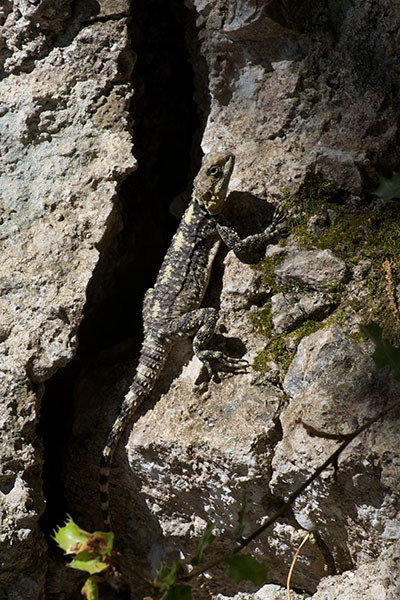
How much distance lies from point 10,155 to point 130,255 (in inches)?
43.4

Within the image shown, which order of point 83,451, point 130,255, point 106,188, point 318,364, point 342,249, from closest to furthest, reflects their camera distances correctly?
1. point 318,364
2. point 342,249
3. point 106,188
4. point 83,451
5. point 130,255

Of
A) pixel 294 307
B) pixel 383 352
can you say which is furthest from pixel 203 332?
pixel 383 352

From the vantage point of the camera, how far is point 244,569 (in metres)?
1.66

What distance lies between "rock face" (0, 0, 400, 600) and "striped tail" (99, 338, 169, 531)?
0.07 metres

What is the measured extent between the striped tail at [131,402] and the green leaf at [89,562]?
64.5 inches

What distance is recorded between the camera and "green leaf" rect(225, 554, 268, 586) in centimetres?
165

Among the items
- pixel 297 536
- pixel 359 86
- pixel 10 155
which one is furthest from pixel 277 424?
pixel 10 155

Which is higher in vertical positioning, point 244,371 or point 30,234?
point 30,234

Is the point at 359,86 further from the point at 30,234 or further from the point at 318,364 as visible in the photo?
the point at 30,234

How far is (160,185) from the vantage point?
176 inches

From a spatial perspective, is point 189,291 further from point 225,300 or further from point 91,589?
point 91,589

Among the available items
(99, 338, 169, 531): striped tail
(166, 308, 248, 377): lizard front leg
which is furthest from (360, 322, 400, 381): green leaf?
(99, 338, 169, 531): striped tail

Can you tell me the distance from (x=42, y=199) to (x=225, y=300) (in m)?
1.23

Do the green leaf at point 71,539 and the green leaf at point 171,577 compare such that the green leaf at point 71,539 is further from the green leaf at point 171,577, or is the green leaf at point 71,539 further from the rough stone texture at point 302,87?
the rough stone texture at point 302,87
